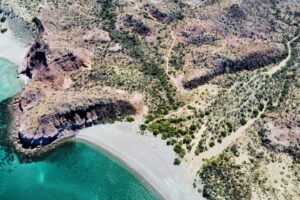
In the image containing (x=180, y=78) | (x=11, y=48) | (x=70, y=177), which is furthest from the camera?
(x=11, y=48)

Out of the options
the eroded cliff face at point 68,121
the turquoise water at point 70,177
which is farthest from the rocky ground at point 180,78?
the turquoise water at point 70,177

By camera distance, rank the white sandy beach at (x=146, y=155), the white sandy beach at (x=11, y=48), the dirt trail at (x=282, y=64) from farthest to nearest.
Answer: the white sandy beach at (x=11, y=48)
the dirt trail at (x=282, y=64)
the white sandy beach at (x=146, y=155)

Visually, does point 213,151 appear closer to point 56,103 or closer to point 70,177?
point 70,177

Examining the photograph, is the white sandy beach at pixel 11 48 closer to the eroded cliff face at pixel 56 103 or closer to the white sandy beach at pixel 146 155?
the eroded cliff face at pixel 56 103

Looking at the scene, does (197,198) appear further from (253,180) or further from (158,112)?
(158,112)

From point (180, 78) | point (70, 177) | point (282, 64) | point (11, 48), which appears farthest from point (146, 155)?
point (11, 48)

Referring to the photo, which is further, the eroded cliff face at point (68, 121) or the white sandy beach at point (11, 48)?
the white sandy beach at point (11, 48)
